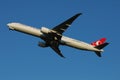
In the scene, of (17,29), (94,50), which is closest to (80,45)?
(94,50)

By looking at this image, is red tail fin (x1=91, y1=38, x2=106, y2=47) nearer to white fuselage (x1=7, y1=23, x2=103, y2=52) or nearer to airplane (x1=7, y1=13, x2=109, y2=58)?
airplane (x1=7, y1=13, x2=109, y2=58)

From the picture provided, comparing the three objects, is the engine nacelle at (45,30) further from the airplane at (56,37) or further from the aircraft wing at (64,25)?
the aircraft wing at (64,25)

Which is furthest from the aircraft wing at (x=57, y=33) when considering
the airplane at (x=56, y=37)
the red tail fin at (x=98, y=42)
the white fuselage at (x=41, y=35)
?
the red tail fin at (x=98, y=42)

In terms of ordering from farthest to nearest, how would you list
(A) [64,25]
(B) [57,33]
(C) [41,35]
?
(C) [41,35] < (B) [57,33] < (A) [64,25]

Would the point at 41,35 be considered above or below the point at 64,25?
above

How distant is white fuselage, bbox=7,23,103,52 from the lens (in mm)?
120812

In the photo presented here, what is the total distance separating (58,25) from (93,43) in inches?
666

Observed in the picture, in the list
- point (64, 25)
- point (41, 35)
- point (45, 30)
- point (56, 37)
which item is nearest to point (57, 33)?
point (56, 37)

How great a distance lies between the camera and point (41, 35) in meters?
122

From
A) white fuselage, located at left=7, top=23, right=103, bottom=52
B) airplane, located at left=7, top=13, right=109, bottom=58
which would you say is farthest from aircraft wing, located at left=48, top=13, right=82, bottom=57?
white fuselage, located at left=7, top=23, right=103, bottom=52

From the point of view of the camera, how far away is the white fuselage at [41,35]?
12081 centimetres

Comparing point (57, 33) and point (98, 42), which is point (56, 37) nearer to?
point (57, 33)

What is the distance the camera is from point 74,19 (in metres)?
114

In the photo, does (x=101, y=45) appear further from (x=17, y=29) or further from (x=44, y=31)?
(x=17, y=29)
